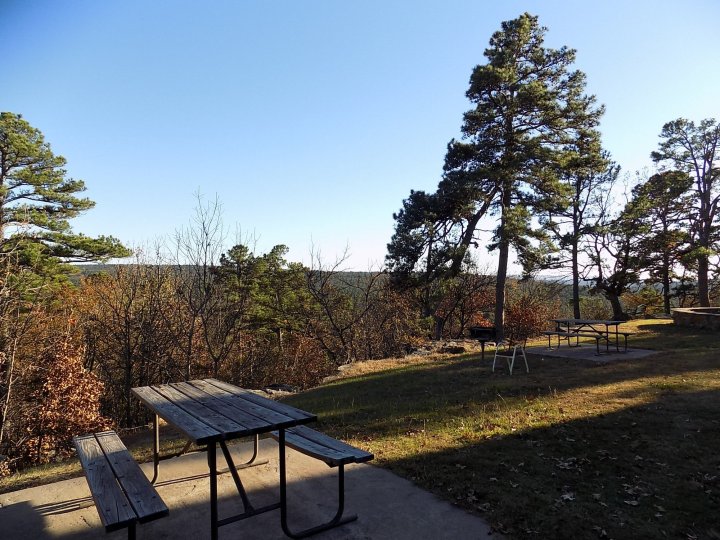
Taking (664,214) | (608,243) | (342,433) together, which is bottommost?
(342,433)

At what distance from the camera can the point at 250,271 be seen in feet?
84.3

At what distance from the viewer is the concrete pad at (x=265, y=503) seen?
2.76m

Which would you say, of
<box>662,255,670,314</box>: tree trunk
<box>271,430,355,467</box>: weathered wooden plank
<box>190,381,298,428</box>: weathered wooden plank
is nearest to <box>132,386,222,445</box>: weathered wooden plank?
<box>190,381,298,428</box>: weathered wooden plank

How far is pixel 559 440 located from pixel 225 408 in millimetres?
3473

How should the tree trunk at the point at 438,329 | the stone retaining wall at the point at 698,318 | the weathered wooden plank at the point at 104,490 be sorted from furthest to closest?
the tree trunk at the point at 438,329
the stone retaining wall at the point at 698,318
the weathered wooden plank at the point at 104,490

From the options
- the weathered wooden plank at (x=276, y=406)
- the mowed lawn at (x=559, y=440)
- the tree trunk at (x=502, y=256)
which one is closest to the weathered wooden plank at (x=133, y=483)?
the weathered wooden plank at (x=276, y=406)

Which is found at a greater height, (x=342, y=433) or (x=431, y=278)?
(x=431, y=278)

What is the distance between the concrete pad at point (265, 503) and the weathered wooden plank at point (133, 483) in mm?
444

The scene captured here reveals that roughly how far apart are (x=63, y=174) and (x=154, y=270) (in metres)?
7.87

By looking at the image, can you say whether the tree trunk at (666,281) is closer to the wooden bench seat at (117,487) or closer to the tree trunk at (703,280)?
the tree trunk at (703,280)

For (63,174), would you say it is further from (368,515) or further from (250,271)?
(368,515)

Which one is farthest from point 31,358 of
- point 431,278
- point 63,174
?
point 431,278

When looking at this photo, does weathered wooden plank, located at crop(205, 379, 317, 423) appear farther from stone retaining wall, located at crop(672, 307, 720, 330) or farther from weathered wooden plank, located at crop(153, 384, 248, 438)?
stone retaining wall, located at crop(672, 307, 720, 330)

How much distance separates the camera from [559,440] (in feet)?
14.6
